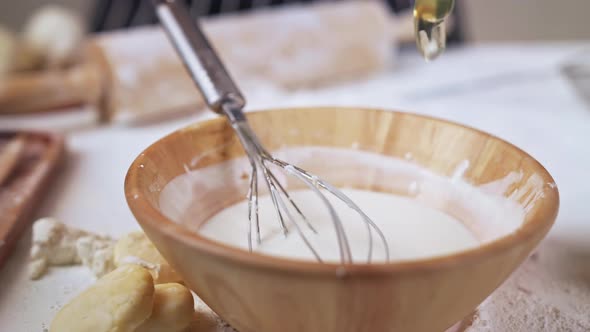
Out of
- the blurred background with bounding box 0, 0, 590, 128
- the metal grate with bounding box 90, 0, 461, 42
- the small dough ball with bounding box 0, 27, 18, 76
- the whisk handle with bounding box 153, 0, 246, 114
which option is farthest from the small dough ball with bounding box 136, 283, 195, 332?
the metal grate with bounding box 90, 0, 461, 42

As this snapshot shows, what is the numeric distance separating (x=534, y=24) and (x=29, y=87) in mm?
1569

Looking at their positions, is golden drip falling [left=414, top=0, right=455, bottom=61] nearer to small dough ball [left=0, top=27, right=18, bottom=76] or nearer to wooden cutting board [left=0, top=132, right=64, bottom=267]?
wooden cutting board [left=0, top=132, right=64, bottom=267]

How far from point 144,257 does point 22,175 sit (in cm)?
26

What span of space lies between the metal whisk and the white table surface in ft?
0.43

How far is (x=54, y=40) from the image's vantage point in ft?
3.14

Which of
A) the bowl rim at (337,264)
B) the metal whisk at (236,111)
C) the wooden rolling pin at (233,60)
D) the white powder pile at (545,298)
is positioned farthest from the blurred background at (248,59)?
the bowl rim at (337,264)

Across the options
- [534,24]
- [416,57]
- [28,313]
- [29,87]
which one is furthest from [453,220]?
[534,24]

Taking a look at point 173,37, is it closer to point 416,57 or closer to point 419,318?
point 419,318

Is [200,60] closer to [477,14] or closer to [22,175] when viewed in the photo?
[22,175]

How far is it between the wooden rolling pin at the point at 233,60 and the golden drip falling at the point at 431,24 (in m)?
0.51

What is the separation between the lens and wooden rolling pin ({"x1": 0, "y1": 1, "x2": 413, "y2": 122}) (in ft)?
2.42

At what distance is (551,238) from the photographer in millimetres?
417

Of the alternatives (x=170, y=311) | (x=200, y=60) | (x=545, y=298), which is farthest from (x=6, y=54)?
(x=545, y=298)

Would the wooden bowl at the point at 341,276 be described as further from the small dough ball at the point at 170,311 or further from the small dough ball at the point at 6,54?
the small dough ball at the point at 6,54
